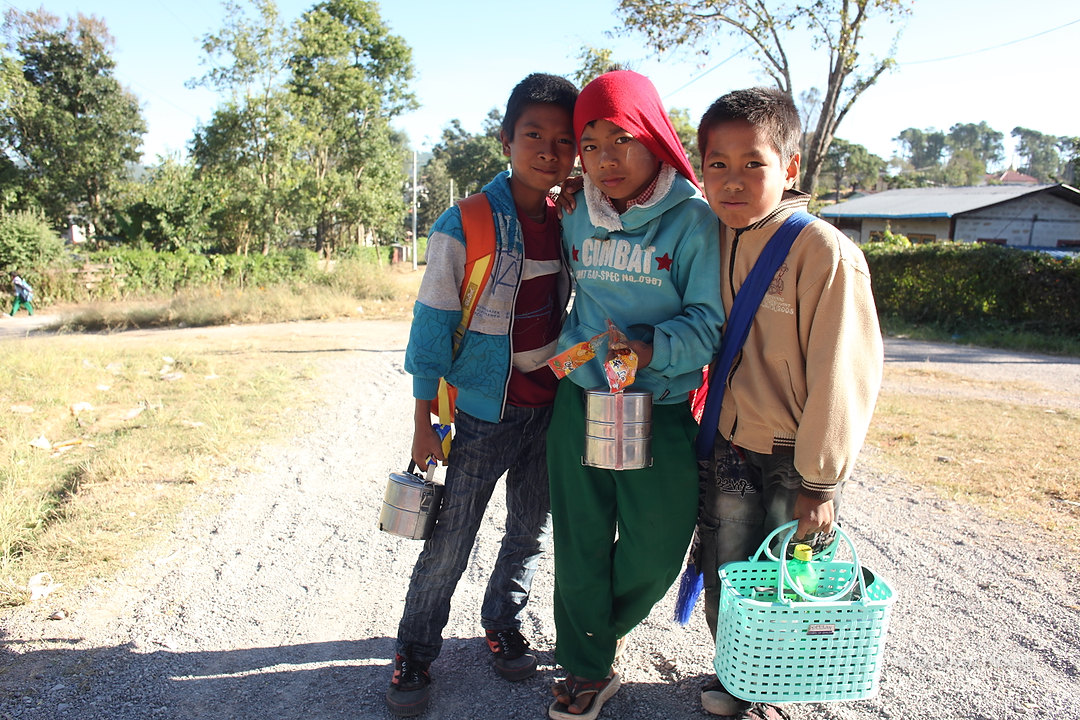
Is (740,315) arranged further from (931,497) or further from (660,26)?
(660,26)

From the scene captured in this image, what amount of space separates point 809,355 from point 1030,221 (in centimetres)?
2335

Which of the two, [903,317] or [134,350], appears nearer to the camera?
[134,350]

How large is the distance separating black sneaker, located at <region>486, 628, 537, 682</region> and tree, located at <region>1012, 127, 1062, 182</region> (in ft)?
394

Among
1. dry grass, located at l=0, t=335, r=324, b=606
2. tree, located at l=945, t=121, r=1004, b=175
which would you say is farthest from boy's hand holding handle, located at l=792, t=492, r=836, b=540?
tree, located at l=945, t=121, r=1004, b=175

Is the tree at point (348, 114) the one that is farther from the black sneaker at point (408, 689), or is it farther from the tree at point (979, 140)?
the tree at point (979, 140)

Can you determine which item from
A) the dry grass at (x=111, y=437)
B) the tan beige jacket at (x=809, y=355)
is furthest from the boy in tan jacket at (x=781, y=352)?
the dry grass at (x=111, y=437)

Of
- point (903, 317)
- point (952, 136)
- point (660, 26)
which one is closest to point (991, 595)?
point (660, 26)

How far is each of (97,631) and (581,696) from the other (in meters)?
1.87

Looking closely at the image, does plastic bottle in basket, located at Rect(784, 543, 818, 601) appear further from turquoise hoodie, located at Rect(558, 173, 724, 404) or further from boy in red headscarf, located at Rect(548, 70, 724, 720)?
turquoise hoodie, located at Rect(558, 173, 724, 404)

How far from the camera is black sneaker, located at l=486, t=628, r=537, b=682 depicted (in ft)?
8.00

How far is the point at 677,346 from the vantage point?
1.92 metres

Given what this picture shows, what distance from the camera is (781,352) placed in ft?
6.33

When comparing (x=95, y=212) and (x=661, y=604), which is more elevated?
(x=95, y=212)

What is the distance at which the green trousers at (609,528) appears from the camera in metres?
2.09
